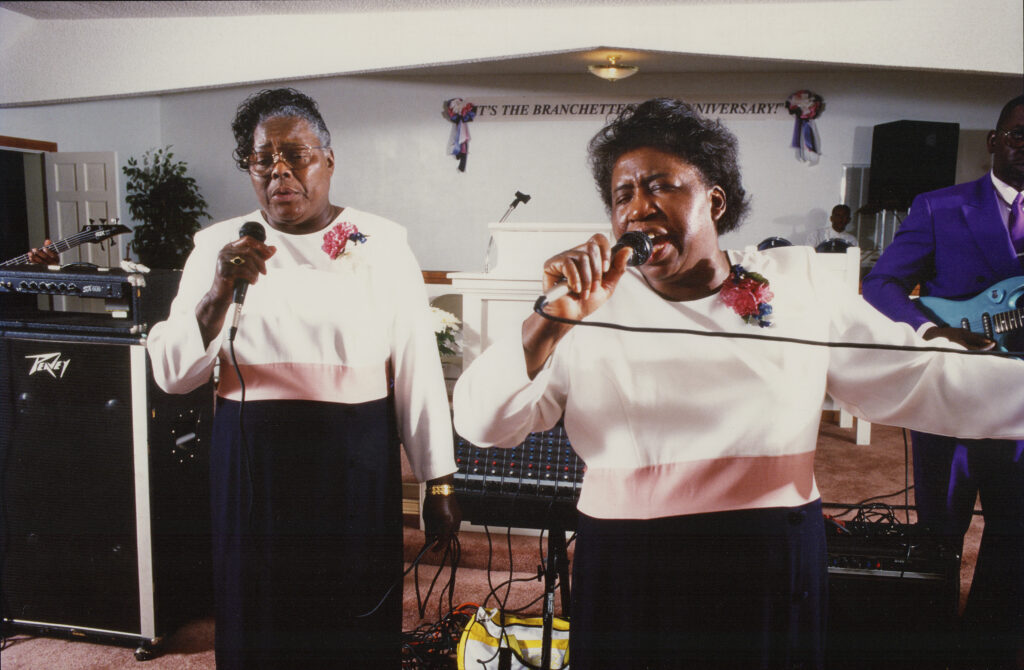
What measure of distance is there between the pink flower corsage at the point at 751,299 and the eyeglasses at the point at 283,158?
3.06 feet

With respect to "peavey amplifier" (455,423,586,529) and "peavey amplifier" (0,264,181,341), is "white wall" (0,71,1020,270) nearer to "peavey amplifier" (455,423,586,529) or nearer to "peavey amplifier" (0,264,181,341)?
"peavey amplifier" (0,264,181,341)

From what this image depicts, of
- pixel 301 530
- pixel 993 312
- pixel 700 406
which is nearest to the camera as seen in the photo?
pixel 700 406

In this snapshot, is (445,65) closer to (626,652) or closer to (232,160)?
(232,160)

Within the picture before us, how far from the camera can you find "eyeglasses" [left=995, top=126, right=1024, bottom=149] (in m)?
1.60

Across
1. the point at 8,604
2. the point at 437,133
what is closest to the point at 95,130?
the point at 437,133

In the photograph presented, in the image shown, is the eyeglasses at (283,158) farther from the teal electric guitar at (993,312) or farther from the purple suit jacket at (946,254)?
the teal electric guitar at (993,312)

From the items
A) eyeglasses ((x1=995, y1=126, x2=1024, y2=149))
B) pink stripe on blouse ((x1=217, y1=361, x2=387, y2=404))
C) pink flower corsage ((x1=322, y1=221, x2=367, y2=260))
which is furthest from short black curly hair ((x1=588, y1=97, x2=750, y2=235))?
eyeglasses ((x1=995, y1=126, x2=1024, y2=149))

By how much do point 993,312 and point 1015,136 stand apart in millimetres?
487

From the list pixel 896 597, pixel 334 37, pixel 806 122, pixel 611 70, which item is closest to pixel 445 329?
pixel 334 37

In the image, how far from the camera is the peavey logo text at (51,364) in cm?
180

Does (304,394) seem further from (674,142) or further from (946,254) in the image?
(946,254)

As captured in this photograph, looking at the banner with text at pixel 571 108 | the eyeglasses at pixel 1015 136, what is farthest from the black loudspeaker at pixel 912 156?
the eyeglasses at pixel 1015 136

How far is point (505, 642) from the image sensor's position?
176cm

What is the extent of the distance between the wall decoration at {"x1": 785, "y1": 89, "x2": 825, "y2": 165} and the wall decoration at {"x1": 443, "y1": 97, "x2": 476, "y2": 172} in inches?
108
